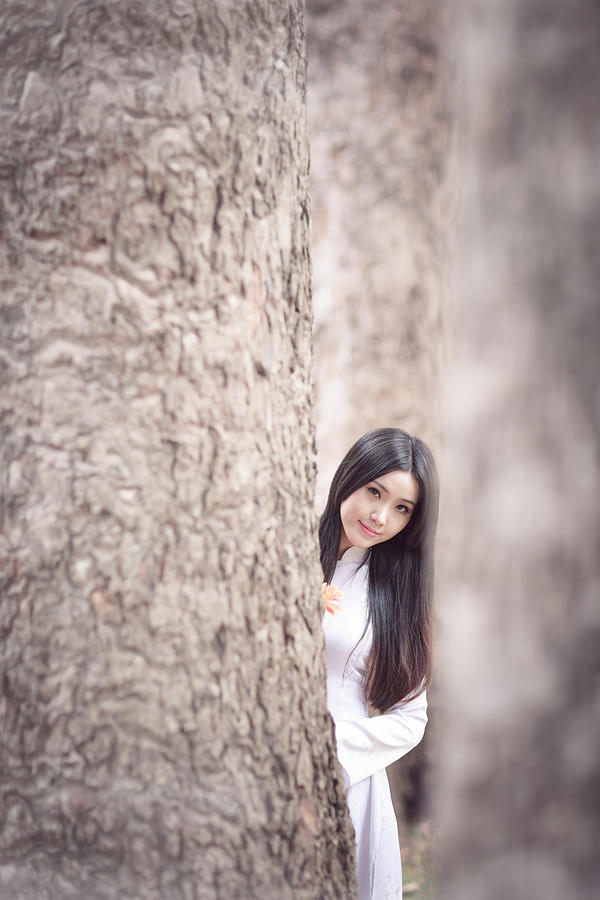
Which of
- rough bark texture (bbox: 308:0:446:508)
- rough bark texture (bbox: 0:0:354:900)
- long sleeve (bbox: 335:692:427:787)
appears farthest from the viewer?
rough bark texture (bbox: 308:0:446:508)

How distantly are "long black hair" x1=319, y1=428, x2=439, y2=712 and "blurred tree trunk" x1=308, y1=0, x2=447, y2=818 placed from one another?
64.6 inches

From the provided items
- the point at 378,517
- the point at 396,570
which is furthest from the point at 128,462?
the point at 396,570

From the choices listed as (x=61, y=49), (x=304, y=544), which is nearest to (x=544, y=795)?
(x=304, y=544)

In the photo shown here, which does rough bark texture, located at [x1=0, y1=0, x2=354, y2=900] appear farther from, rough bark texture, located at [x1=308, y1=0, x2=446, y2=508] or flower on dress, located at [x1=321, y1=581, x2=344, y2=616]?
rough bark texture, located at [x1=308, y1=0, x2=446, y2=508]

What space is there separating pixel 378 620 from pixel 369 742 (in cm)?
34

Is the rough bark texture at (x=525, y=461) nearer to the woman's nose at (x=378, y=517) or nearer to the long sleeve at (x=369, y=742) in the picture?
the long sleeve at (x=369, y=742)

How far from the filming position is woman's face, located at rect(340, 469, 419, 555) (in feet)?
8.05

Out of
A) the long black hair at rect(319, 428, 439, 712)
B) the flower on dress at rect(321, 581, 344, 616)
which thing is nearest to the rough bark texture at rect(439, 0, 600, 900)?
the flower on dress at rect(321, 581, 344, 616)

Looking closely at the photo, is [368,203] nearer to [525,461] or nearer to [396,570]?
[396,570]

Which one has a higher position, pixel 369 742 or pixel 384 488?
pixel 384 488

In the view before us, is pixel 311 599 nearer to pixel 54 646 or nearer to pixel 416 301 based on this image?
pixel 54 646

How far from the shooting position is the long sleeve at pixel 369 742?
223 cm

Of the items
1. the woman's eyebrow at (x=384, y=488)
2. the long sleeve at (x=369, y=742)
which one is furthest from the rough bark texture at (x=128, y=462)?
A: the woman's eyebrow at (x=384, y=488)

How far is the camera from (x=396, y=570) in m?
2.54
